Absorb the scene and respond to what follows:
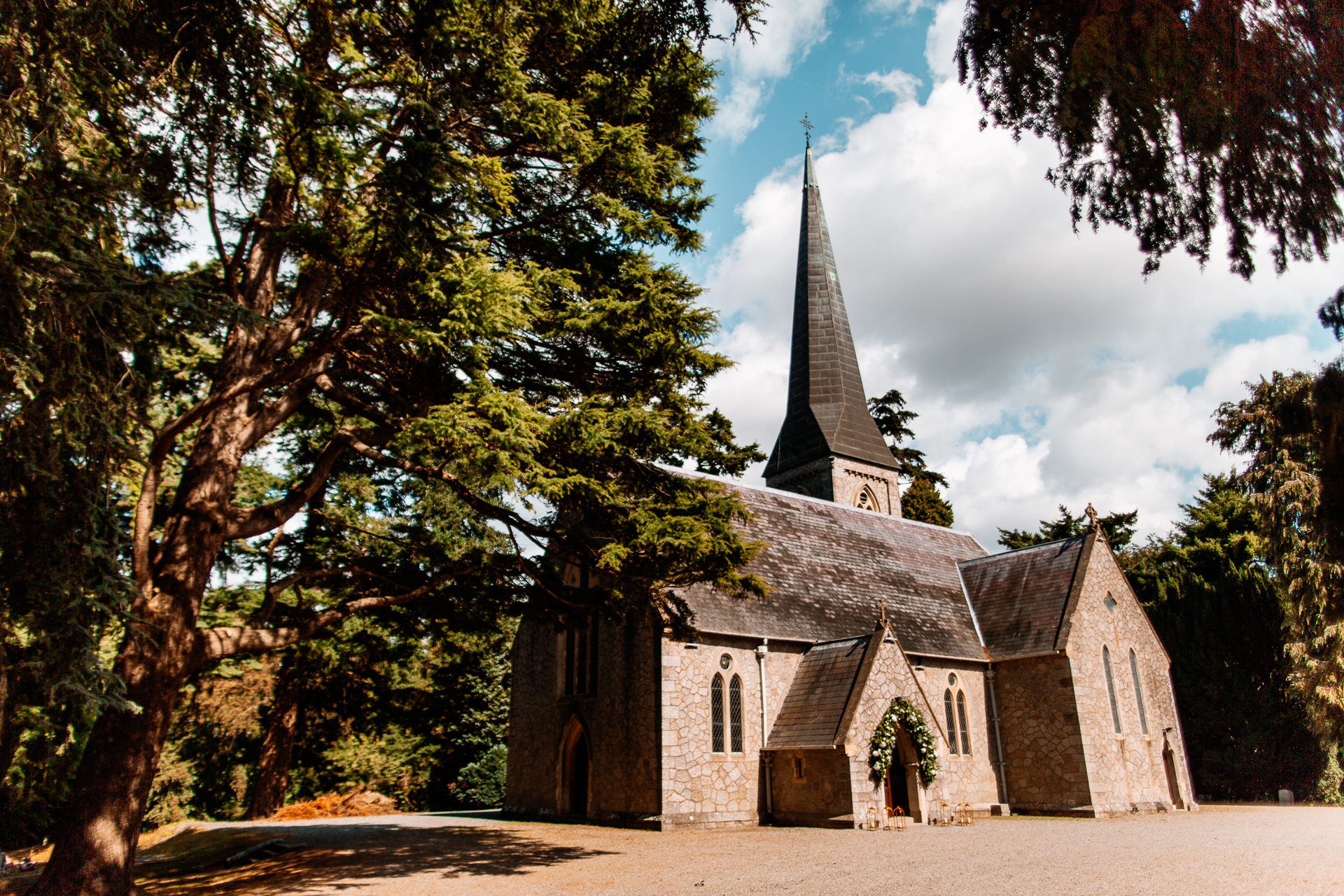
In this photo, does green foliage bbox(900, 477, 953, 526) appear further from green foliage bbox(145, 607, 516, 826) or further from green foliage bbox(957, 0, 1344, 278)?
green foliage bbox(957, 0, 1344, 278)

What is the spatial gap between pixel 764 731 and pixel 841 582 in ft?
18.4

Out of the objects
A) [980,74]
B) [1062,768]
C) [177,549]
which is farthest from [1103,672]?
[177,549]

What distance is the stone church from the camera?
55.1 ft

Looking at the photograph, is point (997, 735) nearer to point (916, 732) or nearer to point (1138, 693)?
point (1138, 693)

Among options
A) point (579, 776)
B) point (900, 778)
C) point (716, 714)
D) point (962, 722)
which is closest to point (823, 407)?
point (962, 722)

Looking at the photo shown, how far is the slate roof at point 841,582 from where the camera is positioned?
18.9 meters

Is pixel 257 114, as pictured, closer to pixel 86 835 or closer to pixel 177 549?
pixel 177 549

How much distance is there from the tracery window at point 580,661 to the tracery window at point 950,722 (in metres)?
9.45

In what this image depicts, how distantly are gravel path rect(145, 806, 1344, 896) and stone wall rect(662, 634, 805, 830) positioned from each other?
87cm

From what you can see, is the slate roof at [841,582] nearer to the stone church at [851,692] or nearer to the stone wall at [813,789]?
the stone church at [851,692]

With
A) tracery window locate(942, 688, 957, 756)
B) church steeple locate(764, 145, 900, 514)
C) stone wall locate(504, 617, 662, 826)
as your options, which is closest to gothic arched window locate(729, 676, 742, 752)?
stone wall locate(504, 617, 662, 826)

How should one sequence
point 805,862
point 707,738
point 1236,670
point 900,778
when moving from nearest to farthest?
point 805,862 < point 707,738 < point 900,778 < point 1236,670

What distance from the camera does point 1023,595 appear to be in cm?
2267

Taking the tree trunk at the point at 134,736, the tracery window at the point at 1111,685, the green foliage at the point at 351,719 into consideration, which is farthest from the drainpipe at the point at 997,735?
the tree trunk at the point at 134,736
